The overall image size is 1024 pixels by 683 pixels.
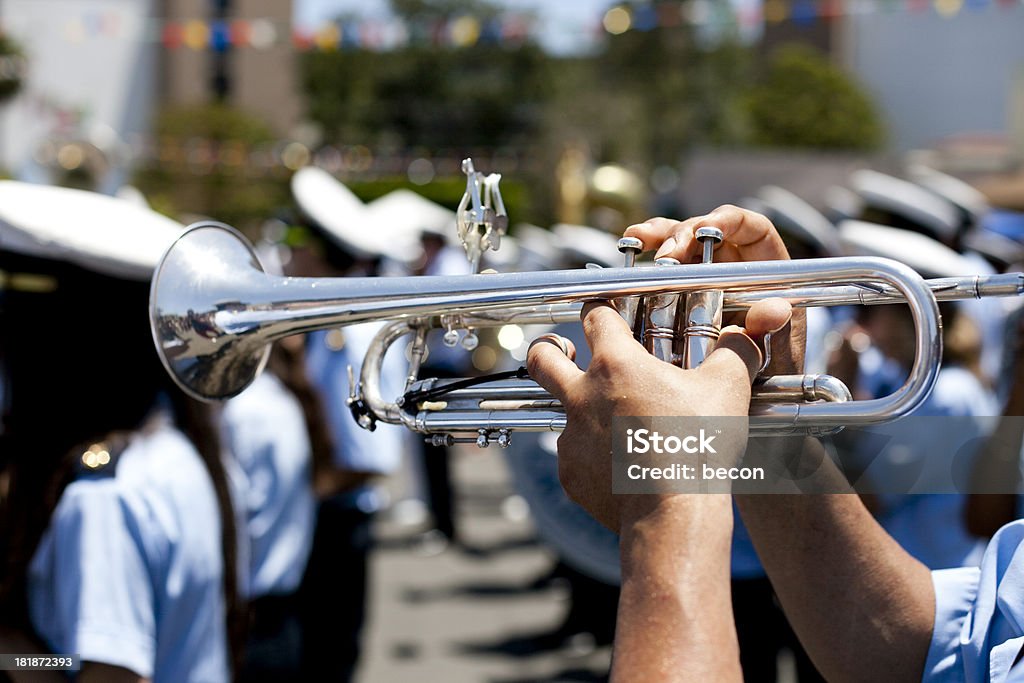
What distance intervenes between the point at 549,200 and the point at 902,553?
28.8 meters

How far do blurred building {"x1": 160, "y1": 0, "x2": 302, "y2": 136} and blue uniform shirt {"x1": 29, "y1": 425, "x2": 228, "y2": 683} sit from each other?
55887 millimetres

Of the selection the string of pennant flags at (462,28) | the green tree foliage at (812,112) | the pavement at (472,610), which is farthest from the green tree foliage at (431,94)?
the pavement at (472,610)

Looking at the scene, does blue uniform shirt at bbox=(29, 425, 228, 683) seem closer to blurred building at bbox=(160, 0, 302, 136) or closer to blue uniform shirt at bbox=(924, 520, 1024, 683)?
blue uniform shirt at bbox=(924, 520, 1024, 683)

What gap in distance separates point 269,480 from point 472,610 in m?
2.74

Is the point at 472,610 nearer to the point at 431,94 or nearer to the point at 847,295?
the point at 847,295

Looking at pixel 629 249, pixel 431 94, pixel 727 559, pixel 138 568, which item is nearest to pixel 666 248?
pixel 629 249

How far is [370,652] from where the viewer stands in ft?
16.6

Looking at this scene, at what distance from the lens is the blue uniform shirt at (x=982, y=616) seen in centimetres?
143

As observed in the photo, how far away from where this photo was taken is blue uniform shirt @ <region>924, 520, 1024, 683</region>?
1.43 metres

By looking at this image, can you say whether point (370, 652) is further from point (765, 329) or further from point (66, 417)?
point (765, 329)

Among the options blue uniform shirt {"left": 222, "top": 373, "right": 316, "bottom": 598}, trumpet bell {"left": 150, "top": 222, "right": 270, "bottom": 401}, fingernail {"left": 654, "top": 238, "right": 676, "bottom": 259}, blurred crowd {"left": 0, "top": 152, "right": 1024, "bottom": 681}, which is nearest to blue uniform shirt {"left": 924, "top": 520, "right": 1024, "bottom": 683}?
fingernail {"left": 654, "top": 238, "right": 676, "bottom": 259}

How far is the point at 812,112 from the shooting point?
38938 millimetres

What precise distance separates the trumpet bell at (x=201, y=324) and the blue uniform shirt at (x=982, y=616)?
105cm

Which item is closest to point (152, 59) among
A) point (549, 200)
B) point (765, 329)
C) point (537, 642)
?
point (549, 200)
